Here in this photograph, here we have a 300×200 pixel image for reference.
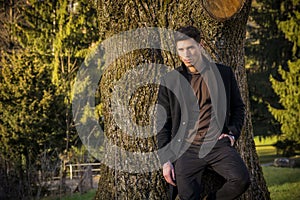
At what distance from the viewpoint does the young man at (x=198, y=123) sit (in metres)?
4.57

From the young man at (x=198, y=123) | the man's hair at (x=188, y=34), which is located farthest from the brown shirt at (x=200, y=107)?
the man's hair at (x=188, y=34)

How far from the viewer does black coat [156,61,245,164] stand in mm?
4637

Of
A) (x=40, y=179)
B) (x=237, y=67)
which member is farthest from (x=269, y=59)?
(x=237, y=67)

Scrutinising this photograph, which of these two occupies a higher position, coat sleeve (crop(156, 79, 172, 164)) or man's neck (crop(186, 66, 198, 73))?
man's neck (crop(186, 66, 198, 73))

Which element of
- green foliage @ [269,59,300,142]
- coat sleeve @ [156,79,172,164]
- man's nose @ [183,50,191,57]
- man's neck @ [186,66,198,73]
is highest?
man's nose @ [183,50,191,57]

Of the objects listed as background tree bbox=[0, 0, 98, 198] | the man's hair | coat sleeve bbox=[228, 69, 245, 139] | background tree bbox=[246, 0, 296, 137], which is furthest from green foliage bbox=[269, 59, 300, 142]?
the man's hair

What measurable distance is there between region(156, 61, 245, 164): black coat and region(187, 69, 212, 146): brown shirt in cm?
4

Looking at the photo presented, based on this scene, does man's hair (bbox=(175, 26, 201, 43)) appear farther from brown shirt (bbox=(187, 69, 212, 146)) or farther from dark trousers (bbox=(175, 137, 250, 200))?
dark trousers (bbox=(175, 137, 250, 200))

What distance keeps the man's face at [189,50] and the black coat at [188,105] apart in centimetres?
18

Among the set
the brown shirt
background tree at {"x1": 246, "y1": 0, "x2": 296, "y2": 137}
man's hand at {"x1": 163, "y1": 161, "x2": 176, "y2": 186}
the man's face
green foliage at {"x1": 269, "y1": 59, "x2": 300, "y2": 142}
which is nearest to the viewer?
the man's face

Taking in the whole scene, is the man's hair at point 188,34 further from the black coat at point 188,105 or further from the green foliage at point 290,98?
the green foliage at point 290,98

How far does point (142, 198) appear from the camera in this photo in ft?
18.0

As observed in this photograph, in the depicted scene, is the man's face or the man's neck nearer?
the man's face

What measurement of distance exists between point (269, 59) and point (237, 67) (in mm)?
21595
